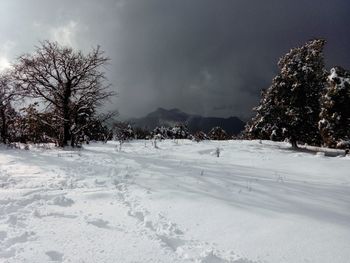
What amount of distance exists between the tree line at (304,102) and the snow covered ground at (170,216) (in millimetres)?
18755

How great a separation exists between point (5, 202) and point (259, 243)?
14.8 feet

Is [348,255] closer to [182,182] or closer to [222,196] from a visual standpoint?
[222,196]

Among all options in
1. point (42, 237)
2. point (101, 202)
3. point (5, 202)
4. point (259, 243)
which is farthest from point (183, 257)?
point (5, 202)

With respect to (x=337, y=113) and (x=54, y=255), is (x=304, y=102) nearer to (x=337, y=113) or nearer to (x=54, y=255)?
(x=337, y=113)

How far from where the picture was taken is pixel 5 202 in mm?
6469

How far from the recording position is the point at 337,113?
2692 cm

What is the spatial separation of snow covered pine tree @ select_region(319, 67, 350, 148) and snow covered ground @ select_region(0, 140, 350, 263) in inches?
716

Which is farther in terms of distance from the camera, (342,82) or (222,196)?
(342,82)

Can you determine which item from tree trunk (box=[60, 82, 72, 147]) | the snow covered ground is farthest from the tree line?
the snow covered ground

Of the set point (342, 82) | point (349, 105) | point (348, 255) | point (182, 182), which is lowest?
point (348, 255)

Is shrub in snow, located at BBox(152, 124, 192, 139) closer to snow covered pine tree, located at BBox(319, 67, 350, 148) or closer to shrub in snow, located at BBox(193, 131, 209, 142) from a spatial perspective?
shrub in snow, located at BBox(193, 131, 209, 142)

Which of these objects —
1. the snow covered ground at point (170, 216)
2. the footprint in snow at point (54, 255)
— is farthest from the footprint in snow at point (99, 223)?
the footprint in snow at point (54, 255)

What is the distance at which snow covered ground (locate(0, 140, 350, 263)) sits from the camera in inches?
178

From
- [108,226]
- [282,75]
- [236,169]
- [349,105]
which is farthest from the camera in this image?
[282,75]
